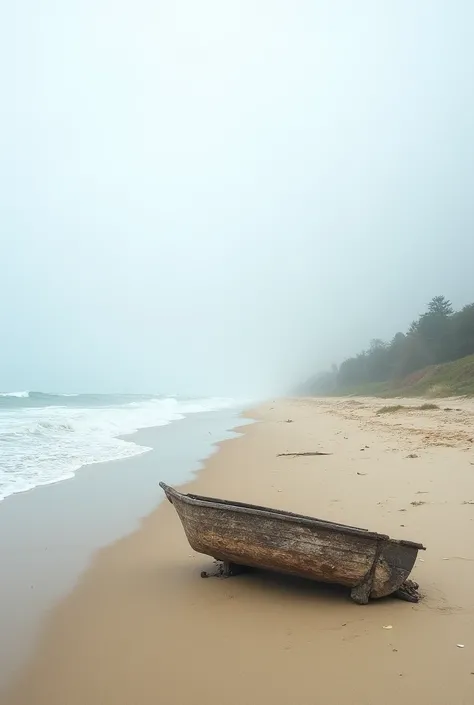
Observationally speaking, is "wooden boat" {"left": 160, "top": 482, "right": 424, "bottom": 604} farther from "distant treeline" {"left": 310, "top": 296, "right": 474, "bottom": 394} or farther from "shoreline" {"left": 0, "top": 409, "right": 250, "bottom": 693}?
"distant treeline" {"left": 310, "top": 296, "right": 474, "bottom": 394}

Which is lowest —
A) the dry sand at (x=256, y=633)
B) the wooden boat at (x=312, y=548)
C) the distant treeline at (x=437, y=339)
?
the dry sand at (x=256, y=633)

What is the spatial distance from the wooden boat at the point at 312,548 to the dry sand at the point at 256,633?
228 mm

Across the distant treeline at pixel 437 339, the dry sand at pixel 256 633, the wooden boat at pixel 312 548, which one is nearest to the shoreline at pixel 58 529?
the dry sand at pixel 256 633

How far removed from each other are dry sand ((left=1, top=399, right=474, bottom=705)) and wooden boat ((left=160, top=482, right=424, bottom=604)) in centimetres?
23

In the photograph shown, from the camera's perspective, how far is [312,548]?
4191 mm

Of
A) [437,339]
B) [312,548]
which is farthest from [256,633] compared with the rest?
[437,339]

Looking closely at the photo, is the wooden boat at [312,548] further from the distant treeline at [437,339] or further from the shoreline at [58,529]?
the distant treeline at [437,339]

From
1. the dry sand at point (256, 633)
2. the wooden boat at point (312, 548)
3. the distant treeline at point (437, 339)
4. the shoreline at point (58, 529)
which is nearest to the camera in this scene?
the dry sand at point (256, 633)

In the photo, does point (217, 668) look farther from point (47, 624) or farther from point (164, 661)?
point (47, 624)

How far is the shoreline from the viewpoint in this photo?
4254mm

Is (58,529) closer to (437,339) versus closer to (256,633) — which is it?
(256,633)

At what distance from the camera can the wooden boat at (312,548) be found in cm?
407

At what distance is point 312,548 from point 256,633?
812mm

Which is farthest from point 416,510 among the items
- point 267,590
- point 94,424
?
point 94,424
